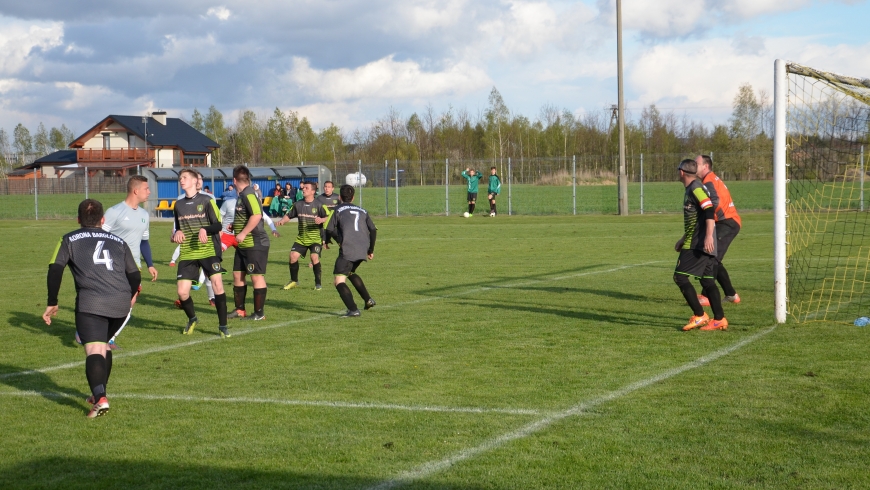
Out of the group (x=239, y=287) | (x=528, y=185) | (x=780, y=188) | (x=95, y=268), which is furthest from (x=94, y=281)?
(x=528, y=185)

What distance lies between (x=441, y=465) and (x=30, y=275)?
14.7m

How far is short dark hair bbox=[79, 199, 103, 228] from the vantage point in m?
6.56

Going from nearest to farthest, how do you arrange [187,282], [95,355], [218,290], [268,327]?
1. [95,355]
2. [218,290]
3. [187,282]
4. [268,327]

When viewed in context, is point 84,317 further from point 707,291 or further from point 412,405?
point 707,291

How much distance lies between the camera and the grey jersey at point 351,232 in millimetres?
11133

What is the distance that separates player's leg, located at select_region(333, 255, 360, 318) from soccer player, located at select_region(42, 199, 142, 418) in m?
4.52

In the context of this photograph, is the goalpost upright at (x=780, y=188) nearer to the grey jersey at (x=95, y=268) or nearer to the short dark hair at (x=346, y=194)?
the short dark hair at (x=346, y=194)

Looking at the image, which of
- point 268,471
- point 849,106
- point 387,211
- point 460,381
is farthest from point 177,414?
point 387,211

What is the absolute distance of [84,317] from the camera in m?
6.47

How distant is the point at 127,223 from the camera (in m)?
10.6

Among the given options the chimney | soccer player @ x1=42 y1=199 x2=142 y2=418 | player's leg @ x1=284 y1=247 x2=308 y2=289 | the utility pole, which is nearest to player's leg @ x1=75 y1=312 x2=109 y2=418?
soccer player @ x1=42 y1=199 x2=142 y2=418

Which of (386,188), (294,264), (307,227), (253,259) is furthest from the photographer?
(386,188)

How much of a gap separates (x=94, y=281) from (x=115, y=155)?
77665mm

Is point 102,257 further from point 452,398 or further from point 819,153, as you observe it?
point 819,153
